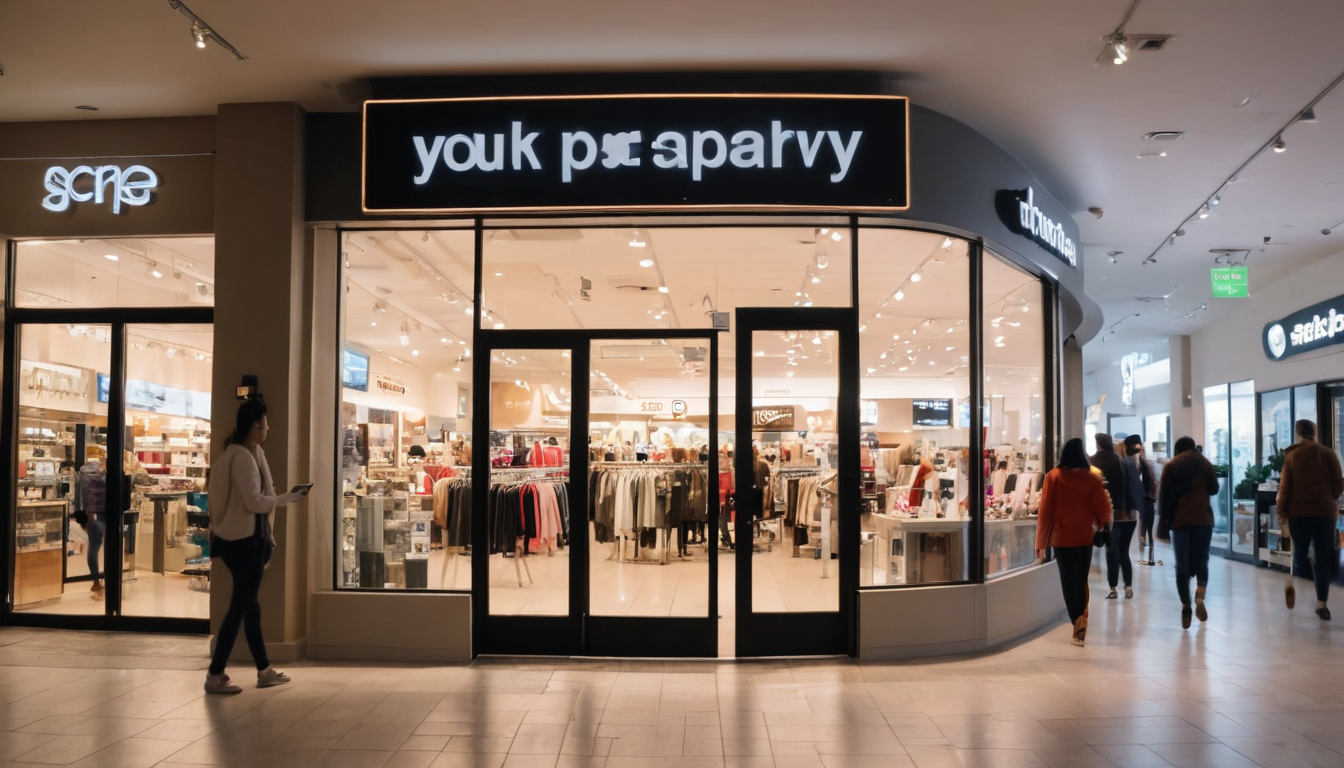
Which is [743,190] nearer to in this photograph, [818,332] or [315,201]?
[818,332]

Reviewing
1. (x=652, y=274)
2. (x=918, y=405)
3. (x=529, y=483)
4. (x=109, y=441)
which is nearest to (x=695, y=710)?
(x=529, y=483)

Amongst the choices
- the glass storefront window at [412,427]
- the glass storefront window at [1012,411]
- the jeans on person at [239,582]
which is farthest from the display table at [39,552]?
the glass storefront window at [1012,411]

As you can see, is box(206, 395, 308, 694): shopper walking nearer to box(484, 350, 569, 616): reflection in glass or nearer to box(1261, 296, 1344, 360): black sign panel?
box(484, 350, 569, 616): reflection in glass

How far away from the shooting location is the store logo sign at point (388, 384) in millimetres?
6781

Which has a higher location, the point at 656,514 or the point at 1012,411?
the point at 1012,411

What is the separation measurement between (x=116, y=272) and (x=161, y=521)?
75.3 inches

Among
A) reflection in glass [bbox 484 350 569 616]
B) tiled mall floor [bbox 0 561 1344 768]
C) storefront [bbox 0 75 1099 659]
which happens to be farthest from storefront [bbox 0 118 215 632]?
reflection in glass [bbox 484 350 569 616]

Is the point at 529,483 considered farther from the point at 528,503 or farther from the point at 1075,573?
the point at 1075,573

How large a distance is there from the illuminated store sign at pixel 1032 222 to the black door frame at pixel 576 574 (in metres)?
2.45

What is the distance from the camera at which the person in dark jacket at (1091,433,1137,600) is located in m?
8.99

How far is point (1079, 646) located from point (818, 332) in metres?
2.90

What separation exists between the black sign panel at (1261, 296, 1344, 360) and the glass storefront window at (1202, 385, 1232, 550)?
5.21 feet

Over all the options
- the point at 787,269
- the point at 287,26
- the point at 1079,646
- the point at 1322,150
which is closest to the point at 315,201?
the point at 287,26

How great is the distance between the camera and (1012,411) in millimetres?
7625
